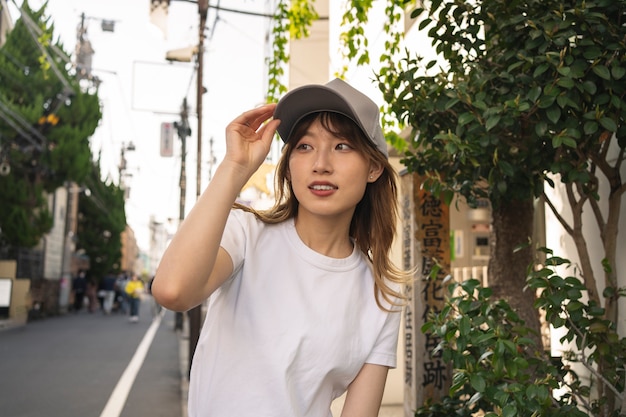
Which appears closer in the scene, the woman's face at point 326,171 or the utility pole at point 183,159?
the woman's face at point 326,171

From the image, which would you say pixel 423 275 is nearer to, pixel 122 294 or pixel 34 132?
pixel 34 132

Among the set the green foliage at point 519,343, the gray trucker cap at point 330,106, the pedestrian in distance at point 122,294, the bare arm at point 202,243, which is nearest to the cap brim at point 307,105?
the gray trucker cap at point 330,106

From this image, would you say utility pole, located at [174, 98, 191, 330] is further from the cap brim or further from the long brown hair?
the cap brim

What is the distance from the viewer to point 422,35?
7.35 metres

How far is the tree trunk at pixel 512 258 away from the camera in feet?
12.4

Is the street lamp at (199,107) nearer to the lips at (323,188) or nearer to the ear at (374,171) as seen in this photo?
the ear at (374,171)

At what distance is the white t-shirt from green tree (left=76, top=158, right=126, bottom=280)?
1736 inches

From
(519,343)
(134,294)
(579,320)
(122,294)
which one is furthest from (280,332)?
(122,294)

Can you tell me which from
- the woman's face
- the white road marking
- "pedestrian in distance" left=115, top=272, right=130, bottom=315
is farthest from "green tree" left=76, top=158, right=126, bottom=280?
the woman's face

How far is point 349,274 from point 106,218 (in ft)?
153

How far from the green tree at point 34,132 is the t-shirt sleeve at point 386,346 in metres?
25.4

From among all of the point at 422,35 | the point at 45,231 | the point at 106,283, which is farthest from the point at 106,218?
the point at 422,35

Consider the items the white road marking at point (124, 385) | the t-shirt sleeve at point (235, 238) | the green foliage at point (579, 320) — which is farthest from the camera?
the white road marking at point (124, 385)

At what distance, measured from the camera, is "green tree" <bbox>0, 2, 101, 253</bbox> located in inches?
1043
